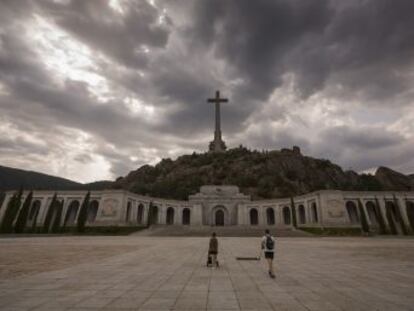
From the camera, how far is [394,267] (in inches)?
473

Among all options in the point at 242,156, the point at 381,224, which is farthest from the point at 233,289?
the point at 242,156

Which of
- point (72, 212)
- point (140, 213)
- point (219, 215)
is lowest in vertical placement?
point (72, 212)

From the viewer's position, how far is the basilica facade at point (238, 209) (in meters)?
50.2

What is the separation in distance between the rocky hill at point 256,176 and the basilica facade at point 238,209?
21509mm

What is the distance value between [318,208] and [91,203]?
162ft

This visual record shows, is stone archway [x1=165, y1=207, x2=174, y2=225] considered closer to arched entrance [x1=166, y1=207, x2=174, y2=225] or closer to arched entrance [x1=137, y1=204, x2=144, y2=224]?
arched entrance [x1=166, y1=207, x2=174, y2=225]

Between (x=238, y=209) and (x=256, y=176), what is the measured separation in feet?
135

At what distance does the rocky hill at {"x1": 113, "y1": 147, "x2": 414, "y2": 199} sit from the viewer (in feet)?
315

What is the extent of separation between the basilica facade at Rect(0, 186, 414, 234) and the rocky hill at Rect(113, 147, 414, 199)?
847 inches

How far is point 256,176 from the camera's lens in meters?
104

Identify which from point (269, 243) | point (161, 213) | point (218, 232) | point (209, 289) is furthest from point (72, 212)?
point (209, 289)

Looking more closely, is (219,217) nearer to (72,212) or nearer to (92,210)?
(92,210)

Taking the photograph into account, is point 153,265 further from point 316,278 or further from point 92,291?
point 316,278

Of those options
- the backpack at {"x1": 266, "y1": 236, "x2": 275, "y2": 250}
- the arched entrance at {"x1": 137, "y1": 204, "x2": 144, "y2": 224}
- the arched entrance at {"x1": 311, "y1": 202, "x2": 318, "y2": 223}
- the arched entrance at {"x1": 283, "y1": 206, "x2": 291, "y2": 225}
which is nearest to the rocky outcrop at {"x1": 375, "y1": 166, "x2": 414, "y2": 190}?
the arched entrance at {"x1": 283, "y1": 206, "x2": 291, "y2": 225}
